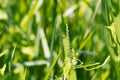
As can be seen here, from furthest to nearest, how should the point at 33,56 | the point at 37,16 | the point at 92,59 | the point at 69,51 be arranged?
the point at 37,16
the point at 33,56
the point at 92,59
the point at 69,51

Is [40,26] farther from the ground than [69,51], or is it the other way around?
[40,26]

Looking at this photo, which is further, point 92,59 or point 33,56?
point 33,56

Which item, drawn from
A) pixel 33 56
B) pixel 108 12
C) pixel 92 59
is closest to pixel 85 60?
pixel 92 59

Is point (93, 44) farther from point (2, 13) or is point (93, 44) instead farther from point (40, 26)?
point (2, 13)

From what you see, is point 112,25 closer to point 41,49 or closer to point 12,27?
point 41,49

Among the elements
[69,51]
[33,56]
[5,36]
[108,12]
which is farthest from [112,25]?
[5,36]

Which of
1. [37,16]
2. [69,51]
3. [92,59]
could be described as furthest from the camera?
[37,16]
